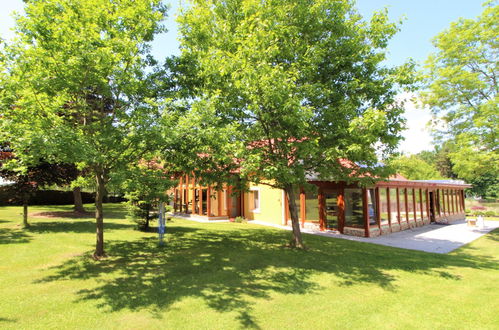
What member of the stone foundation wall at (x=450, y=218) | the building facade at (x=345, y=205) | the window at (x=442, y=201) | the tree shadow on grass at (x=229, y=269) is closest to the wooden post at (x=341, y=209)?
the building facade at (x=345, y=205)

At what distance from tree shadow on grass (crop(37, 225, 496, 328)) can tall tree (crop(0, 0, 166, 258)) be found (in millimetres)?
3253

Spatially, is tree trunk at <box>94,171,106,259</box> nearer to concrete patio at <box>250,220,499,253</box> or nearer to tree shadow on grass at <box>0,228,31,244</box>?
tree shadow on grass at <box>0,228,31,244</box>

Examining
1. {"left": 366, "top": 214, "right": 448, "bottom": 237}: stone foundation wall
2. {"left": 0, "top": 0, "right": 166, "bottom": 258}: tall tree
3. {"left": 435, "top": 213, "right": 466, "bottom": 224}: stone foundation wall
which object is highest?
{"left": 0, "top": 0, "right": 166, "bottom": 258}: tall tree

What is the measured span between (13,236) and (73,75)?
974cm

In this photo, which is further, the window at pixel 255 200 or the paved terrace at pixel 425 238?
the window at pixel 255 200

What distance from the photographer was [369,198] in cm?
1540

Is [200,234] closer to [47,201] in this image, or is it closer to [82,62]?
[82,62]

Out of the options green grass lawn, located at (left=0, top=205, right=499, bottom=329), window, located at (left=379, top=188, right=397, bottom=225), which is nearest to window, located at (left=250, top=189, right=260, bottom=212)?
window, located at (left=379, top=188, right=397, bottom=225)

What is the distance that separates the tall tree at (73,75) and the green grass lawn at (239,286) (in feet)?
11.0

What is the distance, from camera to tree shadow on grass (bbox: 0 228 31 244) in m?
11.5

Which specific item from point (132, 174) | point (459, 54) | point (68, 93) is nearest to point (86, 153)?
point (132, 174)

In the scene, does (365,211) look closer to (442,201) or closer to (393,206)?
(393,206)

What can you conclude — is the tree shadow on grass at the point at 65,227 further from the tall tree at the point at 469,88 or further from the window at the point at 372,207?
the tall tree at the point at 469,88

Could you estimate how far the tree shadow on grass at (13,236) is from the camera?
1153 centimetres
